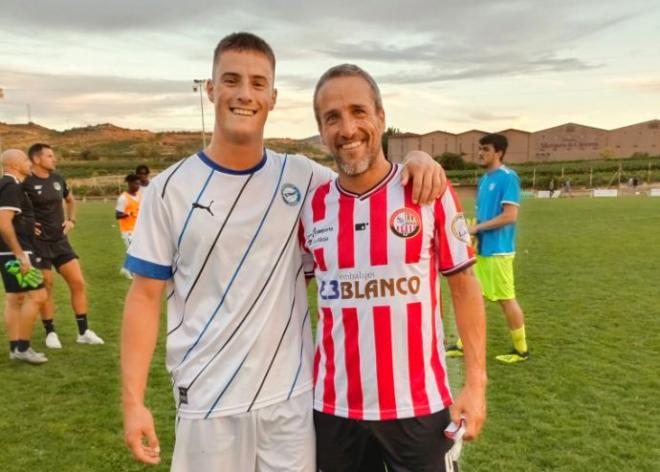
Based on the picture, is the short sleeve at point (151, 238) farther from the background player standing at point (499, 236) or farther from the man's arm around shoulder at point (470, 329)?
the background player standing at point (499, 236)

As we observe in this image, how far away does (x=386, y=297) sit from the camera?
212 centimetres

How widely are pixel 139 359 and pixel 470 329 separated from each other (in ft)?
3.97

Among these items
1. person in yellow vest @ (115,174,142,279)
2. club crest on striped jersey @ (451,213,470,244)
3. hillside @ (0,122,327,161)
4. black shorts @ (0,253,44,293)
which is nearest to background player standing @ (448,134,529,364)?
club crest on striped jersey @ (451,213,470,244)

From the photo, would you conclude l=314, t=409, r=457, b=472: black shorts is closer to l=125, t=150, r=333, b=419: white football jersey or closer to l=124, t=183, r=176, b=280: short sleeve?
l=125, t=150, r=333, b=419: white football jersey

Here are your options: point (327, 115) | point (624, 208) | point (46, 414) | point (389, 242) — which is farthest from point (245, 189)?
point (624, 208)

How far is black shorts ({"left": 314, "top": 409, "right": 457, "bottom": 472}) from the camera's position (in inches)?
83.0

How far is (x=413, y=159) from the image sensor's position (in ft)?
7.40

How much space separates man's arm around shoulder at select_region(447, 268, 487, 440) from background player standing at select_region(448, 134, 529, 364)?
Result: 3.67 m

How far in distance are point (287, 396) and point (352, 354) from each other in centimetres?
29

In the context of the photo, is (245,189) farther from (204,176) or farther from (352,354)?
(352,354)

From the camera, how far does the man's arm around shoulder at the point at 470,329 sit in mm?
2123

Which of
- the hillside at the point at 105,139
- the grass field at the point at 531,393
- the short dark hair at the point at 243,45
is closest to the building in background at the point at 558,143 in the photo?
the hillside at the point at 105,139

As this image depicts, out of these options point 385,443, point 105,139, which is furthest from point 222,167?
point 105,139

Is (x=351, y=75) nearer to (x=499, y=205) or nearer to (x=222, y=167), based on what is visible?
(x=222, y=167)
